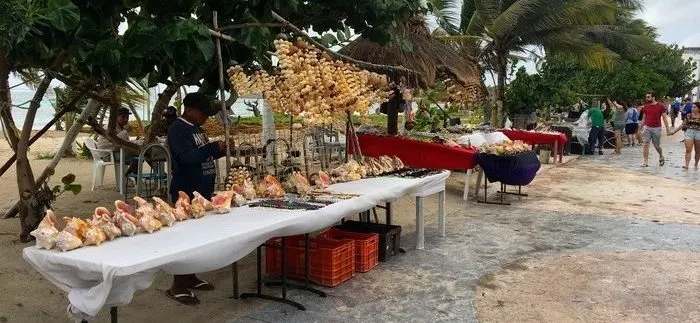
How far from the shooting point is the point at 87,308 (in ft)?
9.09

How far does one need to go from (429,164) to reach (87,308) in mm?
6614

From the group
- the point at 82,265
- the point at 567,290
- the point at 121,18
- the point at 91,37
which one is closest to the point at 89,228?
the point at 82,265

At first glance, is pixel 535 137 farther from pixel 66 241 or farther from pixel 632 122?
pixel 66 241

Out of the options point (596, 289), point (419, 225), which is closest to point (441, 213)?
point (419, 225)

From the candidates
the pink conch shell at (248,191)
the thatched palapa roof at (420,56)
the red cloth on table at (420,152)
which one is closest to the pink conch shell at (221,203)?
the pink conch shell at (248,191)

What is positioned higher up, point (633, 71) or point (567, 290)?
point (633, 71)

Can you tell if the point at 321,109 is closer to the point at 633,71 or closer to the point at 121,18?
the point at 121,18

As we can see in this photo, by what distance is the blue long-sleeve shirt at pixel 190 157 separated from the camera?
445cm

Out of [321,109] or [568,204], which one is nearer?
[321,109]

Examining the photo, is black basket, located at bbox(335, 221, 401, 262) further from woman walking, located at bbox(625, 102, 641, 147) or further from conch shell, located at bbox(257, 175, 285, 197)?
woman walking, located at bbox(625, 102, 641, 147)

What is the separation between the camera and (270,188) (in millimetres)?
4508

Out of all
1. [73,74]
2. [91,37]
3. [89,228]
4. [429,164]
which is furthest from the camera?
[429,164]

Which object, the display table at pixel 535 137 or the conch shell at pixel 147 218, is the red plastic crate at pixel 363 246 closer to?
the conch shell at pixel 147 218

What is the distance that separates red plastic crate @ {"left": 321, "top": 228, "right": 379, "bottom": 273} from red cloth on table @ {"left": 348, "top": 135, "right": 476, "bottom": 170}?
3424mm
